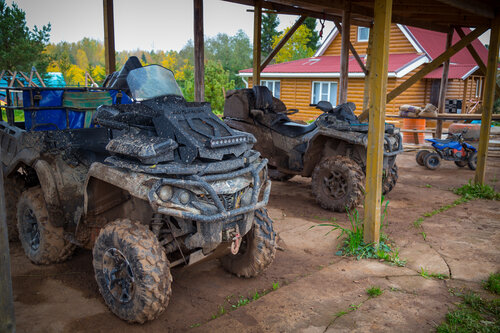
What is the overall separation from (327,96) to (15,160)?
1870 centimetres

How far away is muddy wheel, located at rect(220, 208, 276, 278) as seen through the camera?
402cm

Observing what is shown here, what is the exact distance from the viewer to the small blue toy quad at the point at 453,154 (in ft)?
33.5

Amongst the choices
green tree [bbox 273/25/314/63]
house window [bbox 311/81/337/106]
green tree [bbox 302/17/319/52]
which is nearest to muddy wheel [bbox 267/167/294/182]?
house window [bbox 311/81/337/106]

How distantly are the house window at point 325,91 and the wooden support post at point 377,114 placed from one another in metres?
16.8

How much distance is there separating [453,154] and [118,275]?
905cm

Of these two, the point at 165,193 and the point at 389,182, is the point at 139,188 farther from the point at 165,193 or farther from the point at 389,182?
the point at 389,182

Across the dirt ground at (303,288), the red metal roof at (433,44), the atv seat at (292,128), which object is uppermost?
the red metal roof at (433,44)

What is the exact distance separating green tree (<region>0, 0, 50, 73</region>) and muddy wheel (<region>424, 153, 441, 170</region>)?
52.3 ft

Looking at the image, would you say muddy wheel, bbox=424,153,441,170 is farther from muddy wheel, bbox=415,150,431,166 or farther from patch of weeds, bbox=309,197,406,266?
patch of weeds, bbox=309,197,406,266

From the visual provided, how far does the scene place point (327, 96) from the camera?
21.7 metres

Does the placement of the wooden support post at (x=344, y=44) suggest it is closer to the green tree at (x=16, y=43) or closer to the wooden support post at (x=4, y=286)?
the wooden support post at (x=4, y=286)

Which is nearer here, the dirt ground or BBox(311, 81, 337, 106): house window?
the dirt ground

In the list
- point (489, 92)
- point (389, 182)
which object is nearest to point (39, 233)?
point (389, 182)

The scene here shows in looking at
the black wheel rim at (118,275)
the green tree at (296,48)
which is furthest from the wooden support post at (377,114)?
the green tree at (296,48)
